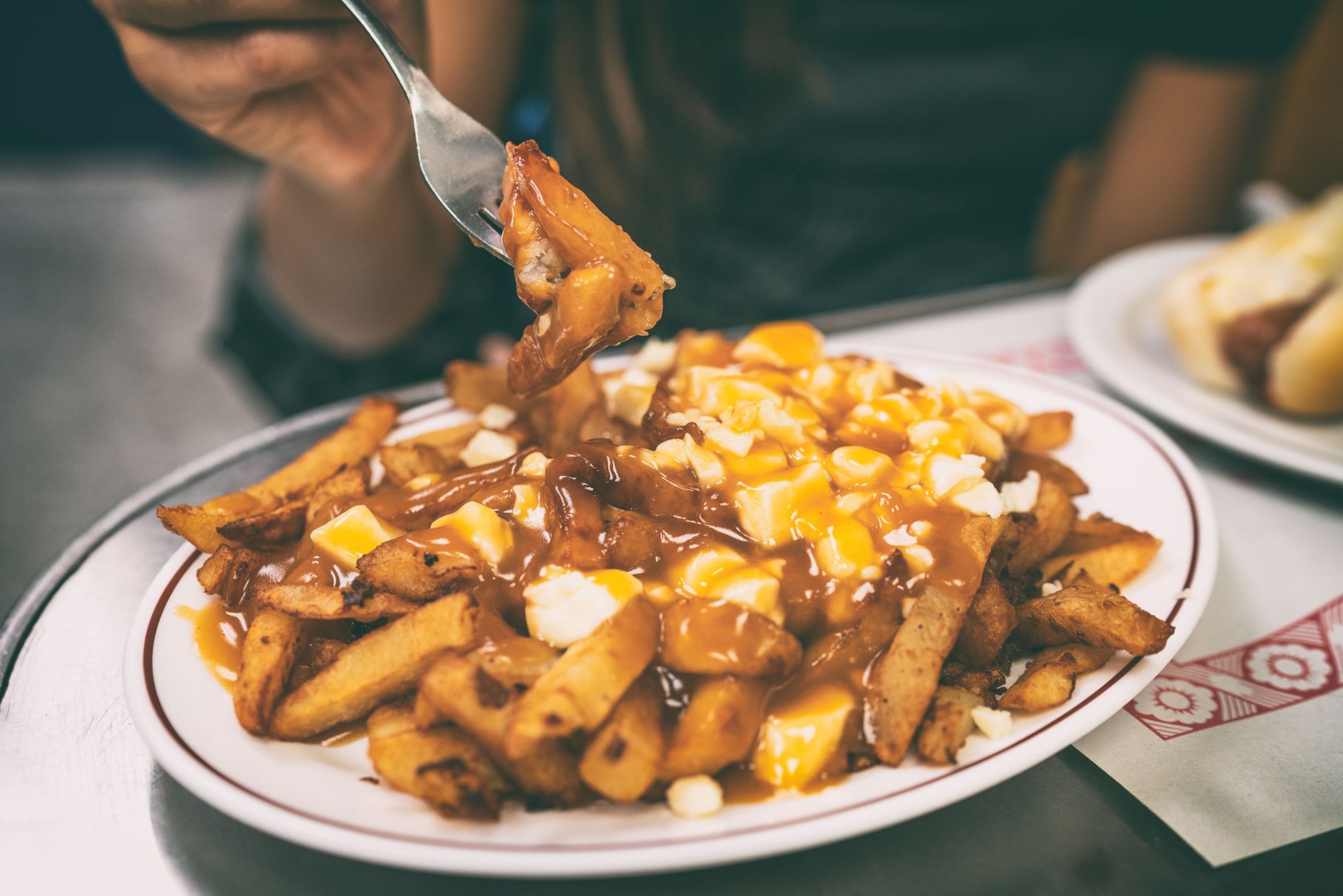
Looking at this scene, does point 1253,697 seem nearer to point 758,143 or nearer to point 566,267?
point 566,267

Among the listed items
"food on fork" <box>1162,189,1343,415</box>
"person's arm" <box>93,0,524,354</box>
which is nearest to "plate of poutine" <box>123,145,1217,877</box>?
"person's arm" <box>93,0,524,354</box>

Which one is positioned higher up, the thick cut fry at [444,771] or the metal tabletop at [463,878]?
the thick cut fry at [444,771]

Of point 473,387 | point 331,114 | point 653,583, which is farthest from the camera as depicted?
point 331,114

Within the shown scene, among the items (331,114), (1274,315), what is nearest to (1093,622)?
(1274,315)

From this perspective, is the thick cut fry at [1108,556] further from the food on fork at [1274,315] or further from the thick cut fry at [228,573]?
the thick cut fry at [228,573]

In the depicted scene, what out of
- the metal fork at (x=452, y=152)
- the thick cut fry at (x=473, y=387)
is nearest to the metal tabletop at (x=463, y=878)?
the thick cut fry at (x=473, y=387)
